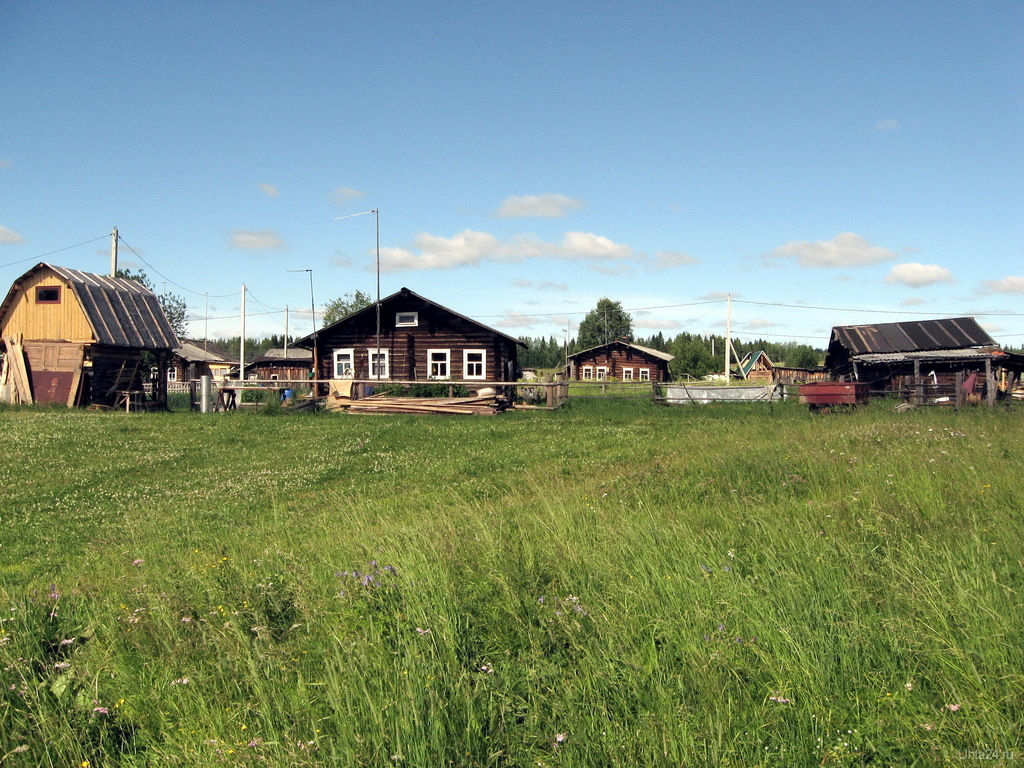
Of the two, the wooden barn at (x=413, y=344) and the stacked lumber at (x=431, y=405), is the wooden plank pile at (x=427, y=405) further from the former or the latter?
the wooden barn at (x=413, y=344)

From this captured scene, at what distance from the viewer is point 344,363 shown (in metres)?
35.2

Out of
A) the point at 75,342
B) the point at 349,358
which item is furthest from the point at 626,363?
the point at 75,342

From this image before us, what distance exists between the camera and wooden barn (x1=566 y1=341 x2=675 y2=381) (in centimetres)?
7138

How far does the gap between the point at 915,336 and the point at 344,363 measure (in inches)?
1294

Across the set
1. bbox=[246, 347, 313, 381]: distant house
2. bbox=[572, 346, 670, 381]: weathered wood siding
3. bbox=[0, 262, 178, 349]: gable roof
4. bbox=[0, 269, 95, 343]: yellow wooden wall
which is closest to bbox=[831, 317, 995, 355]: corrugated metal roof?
bbox=[572, 346, 670, 381]: weathered wood siding

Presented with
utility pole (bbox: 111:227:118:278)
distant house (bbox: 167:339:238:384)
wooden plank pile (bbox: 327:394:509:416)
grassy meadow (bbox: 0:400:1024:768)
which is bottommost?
grassy meadow (bbox: 0:400:1024:768)

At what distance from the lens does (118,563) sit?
22.1ft

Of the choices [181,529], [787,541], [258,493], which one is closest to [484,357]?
[258,493]

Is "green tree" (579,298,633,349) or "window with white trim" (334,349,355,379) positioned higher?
"green tree" (579,298,633,349)

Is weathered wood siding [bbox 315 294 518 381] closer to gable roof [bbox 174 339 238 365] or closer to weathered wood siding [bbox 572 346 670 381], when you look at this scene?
gable roof [bbox 174 339 238 365]

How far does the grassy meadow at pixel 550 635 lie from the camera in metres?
3.16

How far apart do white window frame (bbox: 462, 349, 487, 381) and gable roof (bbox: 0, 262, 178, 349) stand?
13.4 m

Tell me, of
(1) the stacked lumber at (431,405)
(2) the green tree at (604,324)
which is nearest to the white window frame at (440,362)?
(1) the stacked lumber at (431,405)

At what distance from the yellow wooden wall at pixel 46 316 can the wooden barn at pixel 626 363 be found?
48712mm
